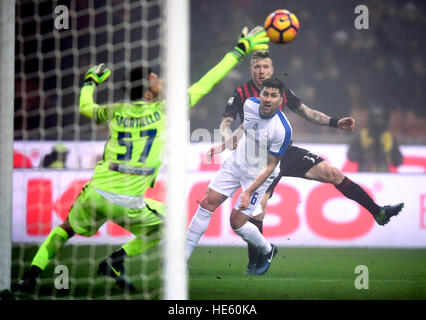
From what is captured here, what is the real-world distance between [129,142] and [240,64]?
13.1 ft

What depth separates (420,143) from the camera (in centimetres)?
723

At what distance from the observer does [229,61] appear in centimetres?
374

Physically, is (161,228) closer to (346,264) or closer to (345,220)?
(346,264)

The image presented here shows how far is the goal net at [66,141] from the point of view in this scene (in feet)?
16.3

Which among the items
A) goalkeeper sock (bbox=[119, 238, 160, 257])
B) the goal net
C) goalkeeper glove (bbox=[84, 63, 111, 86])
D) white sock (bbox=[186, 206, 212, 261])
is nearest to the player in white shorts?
white sock (bbox=[186, 206, 212, 261])

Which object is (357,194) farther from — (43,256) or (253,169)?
(43,256)

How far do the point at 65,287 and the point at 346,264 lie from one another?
A: 2765mm

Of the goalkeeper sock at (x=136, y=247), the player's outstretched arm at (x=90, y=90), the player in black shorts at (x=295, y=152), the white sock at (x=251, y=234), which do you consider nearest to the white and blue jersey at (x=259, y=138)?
the player in black shorts at (x=295, y=152)

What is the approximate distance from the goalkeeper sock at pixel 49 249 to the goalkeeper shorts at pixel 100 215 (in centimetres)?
11

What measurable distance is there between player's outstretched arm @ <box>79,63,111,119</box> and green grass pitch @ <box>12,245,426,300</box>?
132cm

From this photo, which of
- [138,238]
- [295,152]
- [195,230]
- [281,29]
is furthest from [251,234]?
[281,29]

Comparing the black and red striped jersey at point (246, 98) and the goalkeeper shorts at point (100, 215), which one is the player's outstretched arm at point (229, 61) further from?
the black and red striped jersey at point (246, 98)

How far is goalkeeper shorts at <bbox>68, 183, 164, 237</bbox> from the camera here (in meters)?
4.13
